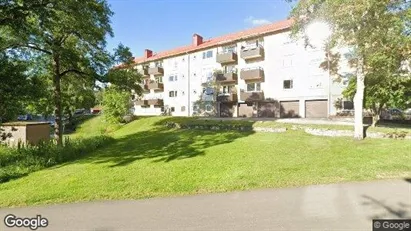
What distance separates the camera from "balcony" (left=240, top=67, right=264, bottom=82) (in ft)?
111

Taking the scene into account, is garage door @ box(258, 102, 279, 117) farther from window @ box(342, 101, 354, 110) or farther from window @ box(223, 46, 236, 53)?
window @ box(223, 46, 236, 53)

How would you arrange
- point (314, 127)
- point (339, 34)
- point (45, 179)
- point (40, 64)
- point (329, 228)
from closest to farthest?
point (329, 228) < point (45, 179) < point (339, 34) < point (314, 127) < point (40, 64)

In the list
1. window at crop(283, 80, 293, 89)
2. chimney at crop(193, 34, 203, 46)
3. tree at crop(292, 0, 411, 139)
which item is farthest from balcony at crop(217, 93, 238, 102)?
tree at crop(292, 0, 411, 139)

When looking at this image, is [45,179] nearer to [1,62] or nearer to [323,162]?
[1,62]

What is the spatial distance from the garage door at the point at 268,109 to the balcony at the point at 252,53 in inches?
229

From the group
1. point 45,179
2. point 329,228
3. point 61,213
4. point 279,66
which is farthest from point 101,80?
point 279,66

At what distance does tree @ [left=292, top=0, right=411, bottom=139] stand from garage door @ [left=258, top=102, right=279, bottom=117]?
18955 millimetres

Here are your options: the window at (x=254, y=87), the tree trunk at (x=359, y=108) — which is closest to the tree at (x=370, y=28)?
the tree trunk at (x=359, y=108)

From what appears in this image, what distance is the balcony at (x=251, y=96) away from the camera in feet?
111

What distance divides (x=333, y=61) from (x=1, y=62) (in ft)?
62.2

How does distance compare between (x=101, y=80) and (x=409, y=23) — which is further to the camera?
(x=101, y=80)

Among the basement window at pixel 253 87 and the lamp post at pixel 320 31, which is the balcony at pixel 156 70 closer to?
the basement window at pixel 253 87

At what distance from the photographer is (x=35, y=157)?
13.6 metres

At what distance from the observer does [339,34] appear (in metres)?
13.6
